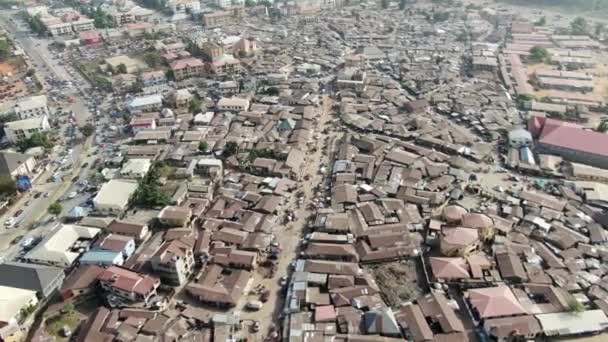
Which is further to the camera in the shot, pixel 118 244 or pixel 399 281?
pixel 118 244

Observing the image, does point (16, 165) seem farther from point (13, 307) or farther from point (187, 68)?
point (187, 68)

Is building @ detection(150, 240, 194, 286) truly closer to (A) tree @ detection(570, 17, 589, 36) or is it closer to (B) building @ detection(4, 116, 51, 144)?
(B) building @ detection(4, 116, 51, 144)

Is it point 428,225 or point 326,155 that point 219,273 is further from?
point 326,155

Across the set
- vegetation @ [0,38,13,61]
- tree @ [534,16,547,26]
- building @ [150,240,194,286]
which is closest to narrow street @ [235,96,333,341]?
building @ [150,240,194,286]

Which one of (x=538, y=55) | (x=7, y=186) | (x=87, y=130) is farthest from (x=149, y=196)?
(x=538, y=55)

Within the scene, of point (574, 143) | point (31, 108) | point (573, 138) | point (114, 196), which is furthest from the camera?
point (31, 108)

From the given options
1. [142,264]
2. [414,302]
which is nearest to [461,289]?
[414,302]
